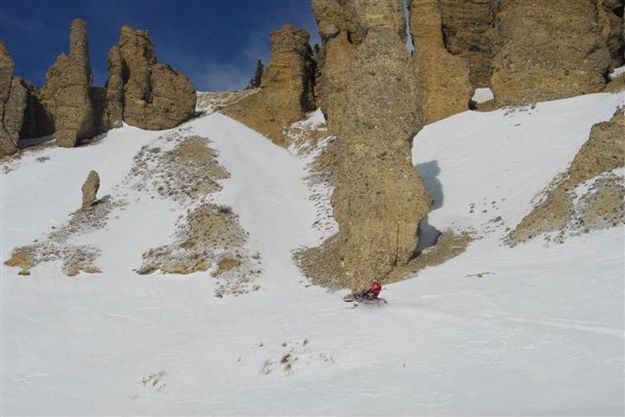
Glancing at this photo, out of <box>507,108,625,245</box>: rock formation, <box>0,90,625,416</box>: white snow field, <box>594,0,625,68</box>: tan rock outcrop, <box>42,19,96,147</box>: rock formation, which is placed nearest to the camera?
<box>0,90,625,416</box>: white snow field

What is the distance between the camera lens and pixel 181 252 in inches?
1059

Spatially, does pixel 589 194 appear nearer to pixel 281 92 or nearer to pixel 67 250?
pixel 67 250

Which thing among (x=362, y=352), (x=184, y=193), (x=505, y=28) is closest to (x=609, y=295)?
(x=362, y=352)

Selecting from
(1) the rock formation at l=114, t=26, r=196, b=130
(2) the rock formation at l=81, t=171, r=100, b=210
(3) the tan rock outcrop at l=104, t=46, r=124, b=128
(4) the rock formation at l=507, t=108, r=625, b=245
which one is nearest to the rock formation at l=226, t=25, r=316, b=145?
(1) the rock formation at l=114, t=26, r=196, b=130

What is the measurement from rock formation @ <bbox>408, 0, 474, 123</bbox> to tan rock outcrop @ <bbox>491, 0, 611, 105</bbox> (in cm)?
280

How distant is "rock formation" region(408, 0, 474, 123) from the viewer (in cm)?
3775

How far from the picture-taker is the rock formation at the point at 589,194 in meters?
17.7

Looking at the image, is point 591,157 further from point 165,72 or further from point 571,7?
point 165,72

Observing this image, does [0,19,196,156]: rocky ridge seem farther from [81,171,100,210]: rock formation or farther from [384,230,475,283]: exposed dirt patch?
[384,230,475,283]: exposed dirt patch

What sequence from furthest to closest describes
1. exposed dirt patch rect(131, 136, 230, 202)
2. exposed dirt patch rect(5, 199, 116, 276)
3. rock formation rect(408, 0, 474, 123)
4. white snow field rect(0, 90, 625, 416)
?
rock formation rect(408, 0, 474, 123)
exposed dirt patch rect(131, 136, 230, 202)
exposed dirt patch rect(5, 199, 116, 276)
white snow field rect(0, 90, 625, 416)

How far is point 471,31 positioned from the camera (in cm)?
4509

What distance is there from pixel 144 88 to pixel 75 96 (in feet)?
20.8

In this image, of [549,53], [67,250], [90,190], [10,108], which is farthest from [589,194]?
[10,108]

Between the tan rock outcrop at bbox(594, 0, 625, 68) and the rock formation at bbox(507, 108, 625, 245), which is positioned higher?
the tan rock outcrop at bbox(594, 0, 625, 68)
